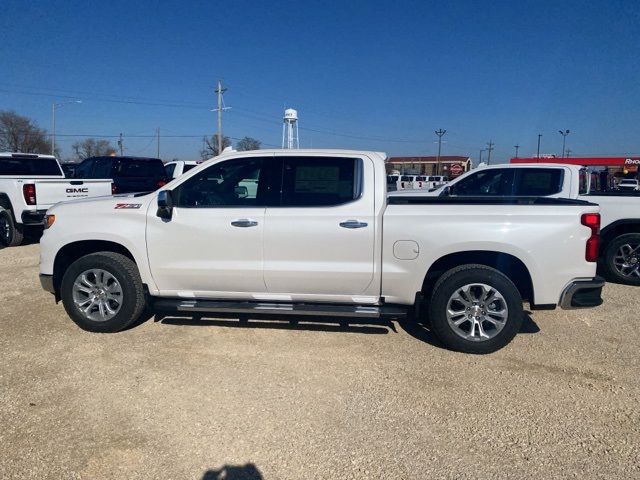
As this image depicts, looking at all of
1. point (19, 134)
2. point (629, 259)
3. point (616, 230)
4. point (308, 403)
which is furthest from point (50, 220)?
point (19, 134)

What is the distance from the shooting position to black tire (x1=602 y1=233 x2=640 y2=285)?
7258 millimetres

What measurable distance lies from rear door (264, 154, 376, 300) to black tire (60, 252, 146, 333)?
1363 mm

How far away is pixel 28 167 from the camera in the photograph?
11680mm

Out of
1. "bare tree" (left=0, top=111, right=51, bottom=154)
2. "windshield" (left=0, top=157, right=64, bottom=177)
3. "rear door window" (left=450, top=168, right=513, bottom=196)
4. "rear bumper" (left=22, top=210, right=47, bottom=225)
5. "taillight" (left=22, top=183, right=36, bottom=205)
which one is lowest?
"rear bumper" (left=22, top=210, right=47, bottom=225)

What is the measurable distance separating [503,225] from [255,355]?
255cm

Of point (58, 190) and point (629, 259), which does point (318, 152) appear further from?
point (58, 190)

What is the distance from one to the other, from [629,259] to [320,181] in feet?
18.1

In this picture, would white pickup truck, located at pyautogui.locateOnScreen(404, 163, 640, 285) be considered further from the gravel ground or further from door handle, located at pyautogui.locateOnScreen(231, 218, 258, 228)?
door handle, located at pyautogui.locateOnScreen(231, 218, 258, 228)

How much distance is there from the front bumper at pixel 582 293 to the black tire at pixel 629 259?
365cm

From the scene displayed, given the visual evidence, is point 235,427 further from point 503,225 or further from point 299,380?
point 503,225

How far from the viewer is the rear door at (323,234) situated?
14.6 feet

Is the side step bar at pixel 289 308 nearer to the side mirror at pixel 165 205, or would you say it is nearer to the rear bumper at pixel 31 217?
the side mirror at pixel 165 205

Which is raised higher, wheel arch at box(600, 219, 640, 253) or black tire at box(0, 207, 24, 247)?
wheel arch at box(600, 219, 640, 253)

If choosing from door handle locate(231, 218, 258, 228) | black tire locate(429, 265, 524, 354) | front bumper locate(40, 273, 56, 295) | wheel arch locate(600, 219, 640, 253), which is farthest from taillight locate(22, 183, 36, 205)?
wheel arch locate(600, 219, 640, 253)
